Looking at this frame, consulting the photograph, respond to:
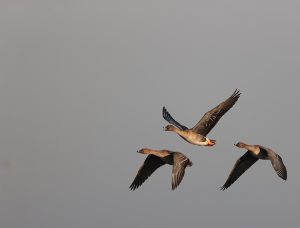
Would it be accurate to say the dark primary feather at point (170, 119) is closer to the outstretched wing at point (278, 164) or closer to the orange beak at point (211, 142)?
the orange beak at point (211, 142)

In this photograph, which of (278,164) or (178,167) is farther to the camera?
(278,164)

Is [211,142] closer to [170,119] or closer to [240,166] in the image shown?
[240,166]

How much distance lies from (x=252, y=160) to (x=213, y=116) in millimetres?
4513

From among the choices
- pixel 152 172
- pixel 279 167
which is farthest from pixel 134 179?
pixel 279 167

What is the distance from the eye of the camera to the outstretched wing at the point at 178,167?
171 ft

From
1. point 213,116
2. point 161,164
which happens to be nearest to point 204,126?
point 213,116

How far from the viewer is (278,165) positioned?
5662 centimetres

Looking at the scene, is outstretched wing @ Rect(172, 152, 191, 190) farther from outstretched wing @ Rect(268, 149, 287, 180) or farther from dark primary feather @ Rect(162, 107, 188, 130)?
outstretched wing @ Rect(268, 149, 287, 180)

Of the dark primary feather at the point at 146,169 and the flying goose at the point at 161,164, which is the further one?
the dark primary feather at the point at 146,169

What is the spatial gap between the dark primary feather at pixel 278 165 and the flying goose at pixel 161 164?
17.3ft

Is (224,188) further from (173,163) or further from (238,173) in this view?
(173,163)

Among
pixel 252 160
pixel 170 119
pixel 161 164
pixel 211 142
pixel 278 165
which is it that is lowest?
pixel 278 165

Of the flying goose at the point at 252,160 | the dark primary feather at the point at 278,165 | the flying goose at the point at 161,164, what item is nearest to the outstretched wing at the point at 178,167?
the flying goose at the point at 161,164

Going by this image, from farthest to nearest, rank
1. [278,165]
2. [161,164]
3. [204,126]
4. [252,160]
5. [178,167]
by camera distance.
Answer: [161,164], [252,160], [204,126], [278,165], [178,167]
